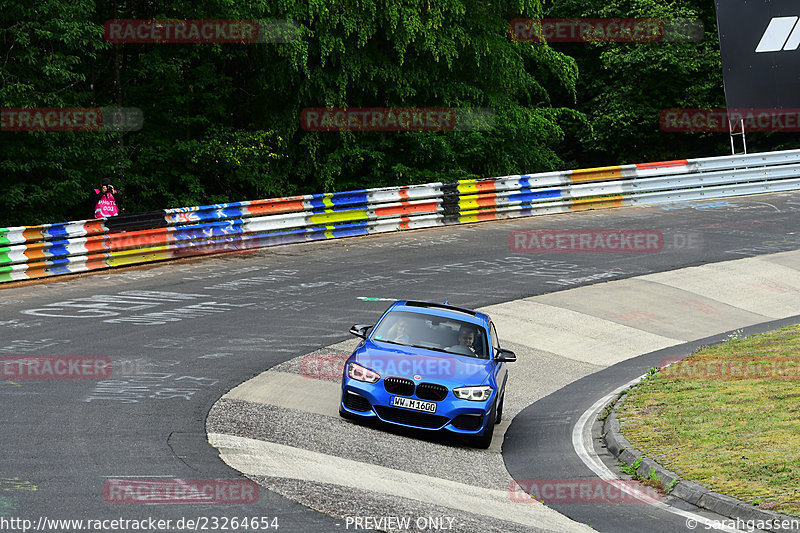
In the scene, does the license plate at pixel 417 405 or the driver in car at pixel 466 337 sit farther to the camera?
the driver in car at pixel 466 337

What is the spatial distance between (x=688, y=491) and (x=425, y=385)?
10.8 feet

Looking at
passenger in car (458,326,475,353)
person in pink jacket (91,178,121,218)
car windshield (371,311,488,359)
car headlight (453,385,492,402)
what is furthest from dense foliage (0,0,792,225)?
car headlight (453,385,492,402)

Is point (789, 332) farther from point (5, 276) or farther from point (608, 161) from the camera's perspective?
point (608, 161)

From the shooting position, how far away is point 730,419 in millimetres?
11883

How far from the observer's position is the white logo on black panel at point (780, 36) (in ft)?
101

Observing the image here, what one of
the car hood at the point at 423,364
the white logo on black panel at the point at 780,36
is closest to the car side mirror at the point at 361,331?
the car hood at the point at 423,364

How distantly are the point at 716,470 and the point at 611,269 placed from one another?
40.2 ft

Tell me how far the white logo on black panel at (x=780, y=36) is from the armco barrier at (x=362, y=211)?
3.40 meters

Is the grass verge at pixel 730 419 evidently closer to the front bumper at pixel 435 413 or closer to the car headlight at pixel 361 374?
the front bumper at pixel 435 413

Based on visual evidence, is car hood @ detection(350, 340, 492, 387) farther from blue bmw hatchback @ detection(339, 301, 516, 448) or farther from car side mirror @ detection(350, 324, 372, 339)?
car side mirror @ detection(350, 324, 372, 339)

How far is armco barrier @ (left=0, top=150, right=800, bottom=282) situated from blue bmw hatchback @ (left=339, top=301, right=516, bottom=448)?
390 inches

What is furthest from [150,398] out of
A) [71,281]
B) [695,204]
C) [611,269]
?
[695,204]

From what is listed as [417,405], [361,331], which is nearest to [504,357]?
[417,405]

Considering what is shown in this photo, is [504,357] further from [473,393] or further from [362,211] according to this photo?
[362,211]
